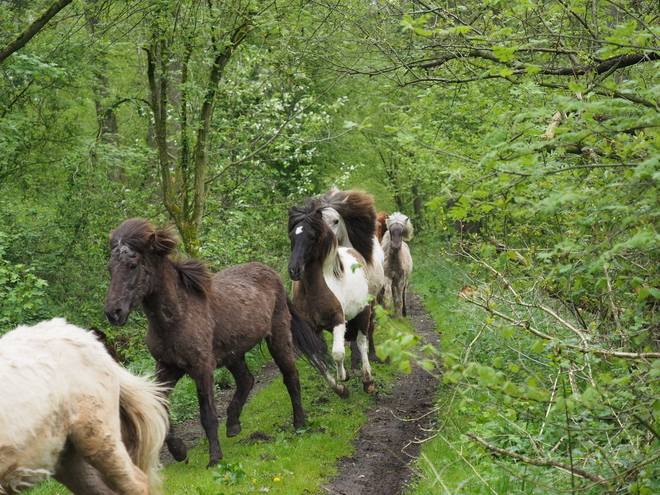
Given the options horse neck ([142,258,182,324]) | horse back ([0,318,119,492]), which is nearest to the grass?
horse neck ([142,258,182,324])

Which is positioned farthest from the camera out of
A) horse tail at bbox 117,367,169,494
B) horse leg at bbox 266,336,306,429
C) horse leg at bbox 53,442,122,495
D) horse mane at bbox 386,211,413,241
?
horse mane at bbox 386,211,413,241

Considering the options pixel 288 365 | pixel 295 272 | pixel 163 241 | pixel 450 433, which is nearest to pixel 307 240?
pixel 295 272

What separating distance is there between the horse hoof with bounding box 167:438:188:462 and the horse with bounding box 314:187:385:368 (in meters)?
4.12

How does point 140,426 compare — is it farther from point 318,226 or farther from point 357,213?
point 357,213

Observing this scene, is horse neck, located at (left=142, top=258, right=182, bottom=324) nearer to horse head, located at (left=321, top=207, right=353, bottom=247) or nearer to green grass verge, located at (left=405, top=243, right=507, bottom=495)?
green grass verge, located at (left=405, top=243, right=507, bottom=495)

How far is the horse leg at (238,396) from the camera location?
26.1 feet

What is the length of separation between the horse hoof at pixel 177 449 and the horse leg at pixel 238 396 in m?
0.98

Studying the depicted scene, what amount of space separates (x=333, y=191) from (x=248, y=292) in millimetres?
3125

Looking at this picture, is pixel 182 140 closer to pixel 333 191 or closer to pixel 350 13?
pixel 333 191

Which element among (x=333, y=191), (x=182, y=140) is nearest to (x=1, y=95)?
(x=182, y=140)

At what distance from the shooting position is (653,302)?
4.92 metres

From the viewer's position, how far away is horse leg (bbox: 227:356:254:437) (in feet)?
26.1

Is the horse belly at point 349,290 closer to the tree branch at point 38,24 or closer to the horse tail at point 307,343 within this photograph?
the horse tail at point 307,343

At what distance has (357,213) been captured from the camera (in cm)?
1054
